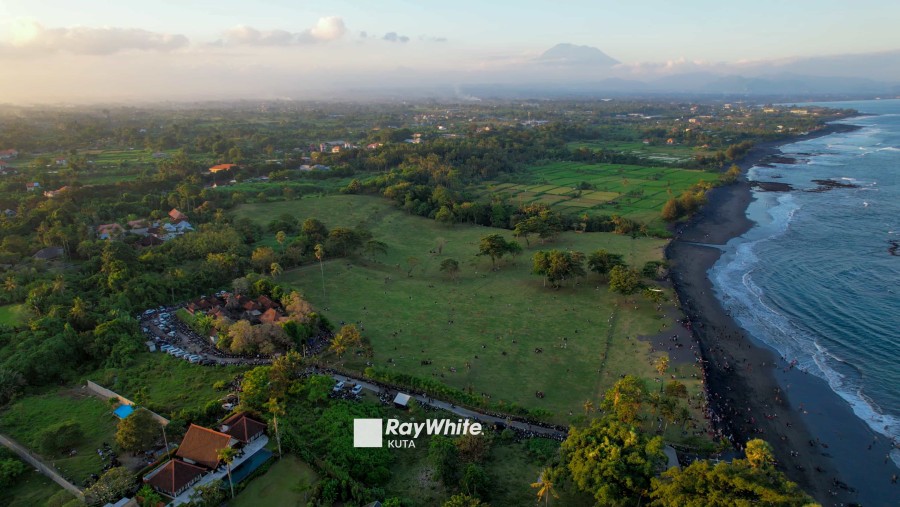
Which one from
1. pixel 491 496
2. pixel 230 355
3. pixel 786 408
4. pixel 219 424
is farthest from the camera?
pixel 230 355

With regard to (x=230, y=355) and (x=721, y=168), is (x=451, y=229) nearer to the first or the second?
(x=230, y=355)

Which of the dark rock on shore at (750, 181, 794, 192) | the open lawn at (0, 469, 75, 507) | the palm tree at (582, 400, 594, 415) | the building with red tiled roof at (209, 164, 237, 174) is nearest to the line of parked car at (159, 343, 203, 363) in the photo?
the open lawn at (0, 469, 75, 507)

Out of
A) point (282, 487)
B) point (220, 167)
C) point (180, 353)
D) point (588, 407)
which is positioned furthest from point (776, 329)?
point (220, 167)

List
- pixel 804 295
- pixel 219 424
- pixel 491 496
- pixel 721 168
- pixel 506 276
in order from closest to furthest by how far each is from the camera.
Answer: pixel 491 496, pixel 219 424, pixel 804 295, pixel 506 276, pixel 721 168

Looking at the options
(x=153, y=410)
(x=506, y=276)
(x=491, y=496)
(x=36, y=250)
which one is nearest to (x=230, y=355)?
(x=153, y=410)

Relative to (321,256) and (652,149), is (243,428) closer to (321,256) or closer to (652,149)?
(321,256)

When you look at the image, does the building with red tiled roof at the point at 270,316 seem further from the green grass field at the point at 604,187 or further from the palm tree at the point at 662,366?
the green grass field at the point at 604,187
